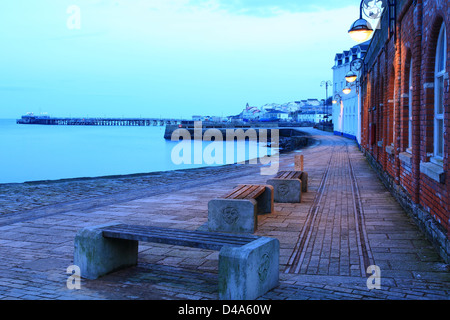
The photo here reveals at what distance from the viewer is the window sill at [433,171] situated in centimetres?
595

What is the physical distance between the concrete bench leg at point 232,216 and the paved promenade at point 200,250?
0.41 metres

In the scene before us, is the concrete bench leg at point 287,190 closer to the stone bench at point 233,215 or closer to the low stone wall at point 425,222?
the low stone wall at point 425,222

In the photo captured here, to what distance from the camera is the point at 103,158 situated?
58.3 metres

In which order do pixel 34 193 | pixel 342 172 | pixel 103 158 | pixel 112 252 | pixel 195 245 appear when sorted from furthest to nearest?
1. pixel 103 158
2. pixel 342 172
3. pixel 34 193
4. pixel 112 252
5. pixel 195 245

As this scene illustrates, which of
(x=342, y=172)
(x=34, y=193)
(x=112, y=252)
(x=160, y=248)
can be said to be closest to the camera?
Result: (x=112, y=252)

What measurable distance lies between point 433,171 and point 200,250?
3.41 m

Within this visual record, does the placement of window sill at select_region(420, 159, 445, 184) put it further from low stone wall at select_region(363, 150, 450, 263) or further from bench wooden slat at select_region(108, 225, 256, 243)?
bench wooden slat at select_region(108, 225, 256, 243)

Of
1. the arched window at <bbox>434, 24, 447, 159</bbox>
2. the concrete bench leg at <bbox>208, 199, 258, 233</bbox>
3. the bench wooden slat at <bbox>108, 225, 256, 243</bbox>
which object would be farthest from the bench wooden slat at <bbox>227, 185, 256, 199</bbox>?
the arched window at <bbox>434, 24, 447, 159</bbox>

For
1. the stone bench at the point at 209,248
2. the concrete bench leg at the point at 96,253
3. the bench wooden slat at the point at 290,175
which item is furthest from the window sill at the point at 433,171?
the bench wooden slat at the point at 290,175

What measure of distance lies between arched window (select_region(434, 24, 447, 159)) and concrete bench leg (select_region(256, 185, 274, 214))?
325cm

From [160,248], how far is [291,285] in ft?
7.90
